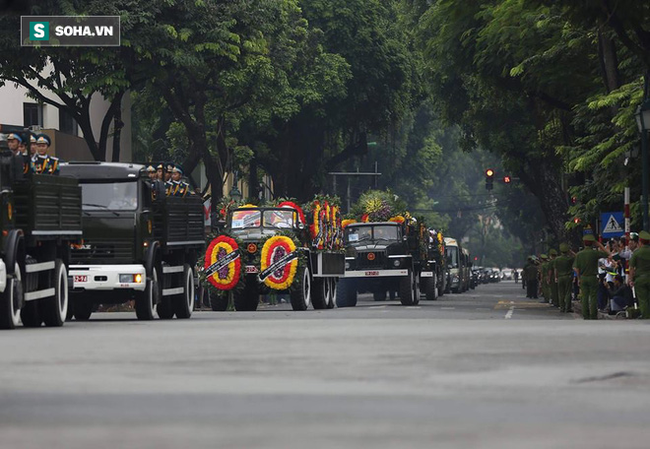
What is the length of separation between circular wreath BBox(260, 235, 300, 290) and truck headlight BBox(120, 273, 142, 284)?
29.6 ft

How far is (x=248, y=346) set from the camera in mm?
17484

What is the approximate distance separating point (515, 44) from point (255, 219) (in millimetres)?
8860

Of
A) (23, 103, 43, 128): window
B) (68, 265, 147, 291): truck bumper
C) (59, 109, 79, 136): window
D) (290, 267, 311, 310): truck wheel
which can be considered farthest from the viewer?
(59, 109, 79, 136): window

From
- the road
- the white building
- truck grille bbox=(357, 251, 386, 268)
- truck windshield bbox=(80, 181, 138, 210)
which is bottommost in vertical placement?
the road

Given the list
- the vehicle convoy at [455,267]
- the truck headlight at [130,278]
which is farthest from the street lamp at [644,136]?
the vehicle convoy at [455,267]

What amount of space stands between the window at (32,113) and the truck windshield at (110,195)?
27.4m

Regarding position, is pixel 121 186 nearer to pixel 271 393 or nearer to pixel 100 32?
pixel 100 32

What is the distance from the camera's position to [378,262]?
47750 mm

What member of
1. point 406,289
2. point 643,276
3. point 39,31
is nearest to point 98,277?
point 643,276

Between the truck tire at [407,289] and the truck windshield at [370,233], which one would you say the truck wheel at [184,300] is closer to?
the truck tire at [407,289]

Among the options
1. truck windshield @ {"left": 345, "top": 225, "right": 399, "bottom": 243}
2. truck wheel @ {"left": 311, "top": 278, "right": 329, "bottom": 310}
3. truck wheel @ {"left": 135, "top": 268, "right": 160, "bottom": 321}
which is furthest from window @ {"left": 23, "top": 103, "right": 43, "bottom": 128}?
truck wheel @ {"left": 135, "top": 268, "right": 160, "bottom": 321}

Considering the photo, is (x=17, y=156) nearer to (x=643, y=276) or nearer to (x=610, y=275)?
(x=643, y=276)

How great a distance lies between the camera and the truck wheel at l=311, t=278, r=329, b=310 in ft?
131

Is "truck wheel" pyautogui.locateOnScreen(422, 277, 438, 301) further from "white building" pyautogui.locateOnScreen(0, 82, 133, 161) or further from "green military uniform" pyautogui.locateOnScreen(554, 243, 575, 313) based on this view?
"green military uniform" pyautogui.locateOnScreen(554, 243, 575, 313)
